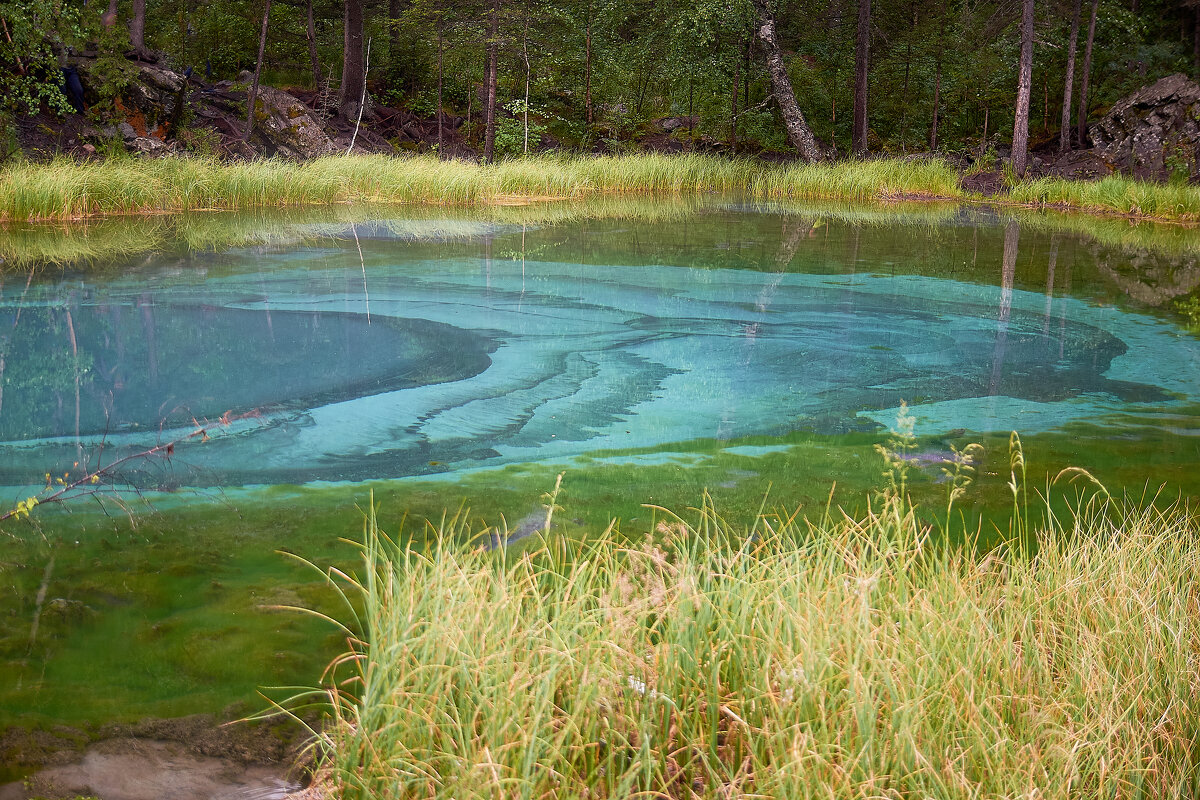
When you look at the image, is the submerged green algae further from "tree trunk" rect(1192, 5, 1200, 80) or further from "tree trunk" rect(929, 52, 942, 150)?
"tree trunk" rect(1192, 5, 1200, 80)

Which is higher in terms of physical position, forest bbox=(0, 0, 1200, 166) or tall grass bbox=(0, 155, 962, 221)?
forest bbox=(0, 0, 1200, 166)

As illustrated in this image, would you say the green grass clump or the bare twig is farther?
the bare twig

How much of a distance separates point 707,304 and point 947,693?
15.1 feet

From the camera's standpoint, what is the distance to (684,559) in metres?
1.96

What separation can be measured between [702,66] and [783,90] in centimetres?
147

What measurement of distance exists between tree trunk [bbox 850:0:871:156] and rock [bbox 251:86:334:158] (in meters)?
8.81

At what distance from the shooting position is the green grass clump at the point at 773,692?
4.89 ft

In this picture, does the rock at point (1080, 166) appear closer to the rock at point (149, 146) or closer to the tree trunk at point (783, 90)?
the tree trunk at point (783, 90)

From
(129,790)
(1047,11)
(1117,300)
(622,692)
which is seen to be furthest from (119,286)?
(1047,11)

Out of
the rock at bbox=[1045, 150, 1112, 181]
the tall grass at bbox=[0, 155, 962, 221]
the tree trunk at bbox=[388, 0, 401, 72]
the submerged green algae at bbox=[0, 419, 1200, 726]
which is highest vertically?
the tree trunk at bbox=[388, 0, 401, 72]

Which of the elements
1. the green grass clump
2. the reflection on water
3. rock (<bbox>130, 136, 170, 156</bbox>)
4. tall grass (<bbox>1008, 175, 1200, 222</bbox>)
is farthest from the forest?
the green grass clump

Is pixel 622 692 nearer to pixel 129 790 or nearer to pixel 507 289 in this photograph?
pixel 129 790

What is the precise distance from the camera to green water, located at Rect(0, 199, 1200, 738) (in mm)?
2324

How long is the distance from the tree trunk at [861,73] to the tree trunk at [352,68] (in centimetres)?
845
